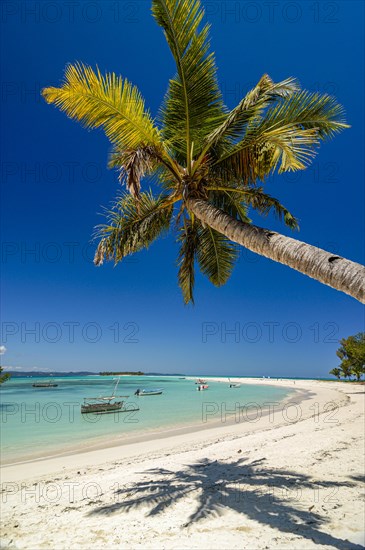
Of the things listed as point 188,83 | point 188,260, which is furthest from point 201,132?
point 188,260

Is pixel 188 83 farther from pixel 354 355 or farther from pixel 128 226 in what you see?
pixel 354 355

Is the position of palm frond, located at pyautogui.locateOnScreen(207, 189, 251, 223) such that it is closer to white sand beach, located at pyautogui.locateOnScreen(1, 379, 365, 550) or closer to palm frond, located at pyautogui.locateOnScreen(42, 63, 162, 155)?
palm frond, located at pyautogui.locateOnScreen(42, 63, 162, 155)

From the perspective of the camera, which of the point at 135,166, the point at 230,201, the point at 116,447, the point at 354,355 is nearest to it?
the point at 135,166

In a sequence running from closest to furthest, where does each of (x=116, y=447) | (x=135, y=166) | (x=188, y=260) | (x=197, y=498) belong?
(x=135, y=166) → (x=197, y=498) → (x=188, y=260) → (x=116, y=447)

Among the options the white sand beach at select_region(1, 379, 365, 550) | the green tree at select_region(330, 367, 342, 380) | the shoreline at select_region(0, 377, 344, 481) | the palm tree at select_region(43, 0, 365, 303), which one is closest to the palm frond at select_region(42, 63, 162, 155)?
the palm tree at select_region(43, 0, 365, 303)

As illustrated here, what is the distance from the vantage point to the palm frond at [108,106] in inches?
202

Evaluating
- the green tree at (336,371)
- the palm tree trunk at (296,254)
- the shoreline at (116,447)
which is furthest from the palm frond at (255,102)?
the green tree at (336,371)

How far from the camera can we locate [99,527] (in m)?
5.11

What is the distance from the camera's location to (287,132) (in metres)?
4.97

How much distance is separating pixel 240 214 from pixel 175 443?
9899 millimetres

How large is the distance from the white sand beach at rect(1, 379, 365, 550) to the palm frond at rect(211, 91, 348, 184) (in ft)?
18.5

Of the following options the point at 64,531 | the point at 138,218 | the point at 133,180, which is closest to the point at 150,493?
the point at 64,531

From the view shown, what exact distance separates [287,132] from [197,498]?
6710 mm

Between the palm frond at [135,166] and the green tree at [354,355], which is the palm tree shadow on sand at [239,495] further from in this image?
the green tree at [354,355]
